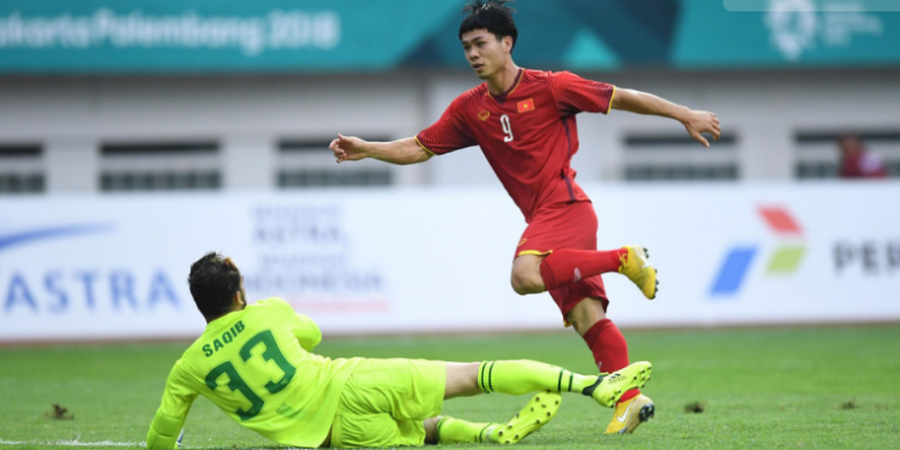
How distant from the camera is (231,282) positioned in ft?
16.3

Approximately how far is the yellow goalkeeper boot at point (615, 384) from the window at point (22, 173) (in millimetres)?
16737

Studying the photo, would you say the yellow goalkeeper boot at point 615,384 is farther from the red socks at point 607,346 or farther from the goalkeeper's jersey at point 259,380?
the goalkeeper's jersey at point 259,380

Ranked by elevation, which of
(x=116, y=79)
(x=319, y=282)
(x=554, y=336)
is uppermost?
(x=116, y=79)

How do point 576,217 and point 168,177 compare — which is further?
point 168,177

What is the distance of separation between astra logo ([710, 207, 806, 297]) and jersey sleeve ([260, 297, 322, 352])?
9633 mm

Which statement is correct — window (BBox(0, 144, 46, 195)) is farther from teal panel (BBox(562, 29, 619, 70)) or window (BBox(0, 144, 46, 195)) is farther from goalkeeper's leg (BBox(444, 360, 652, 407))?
goalkeeper's leg (BBox(444, 360, 652, 407))

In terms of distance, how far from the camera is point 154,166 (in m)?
19.8

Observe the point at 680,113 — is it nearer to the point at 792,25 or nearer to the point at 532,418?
the point at 532,418

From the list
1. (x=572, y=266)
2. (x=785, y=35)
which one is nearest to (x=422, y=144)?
(x=572, y=266)

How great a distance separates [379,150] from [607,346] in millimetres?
1673

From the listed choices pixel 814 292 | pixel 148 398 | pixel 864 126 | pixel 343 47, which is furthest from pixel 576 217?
pixel 864 126

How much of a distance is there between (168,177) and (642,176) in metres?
8.64

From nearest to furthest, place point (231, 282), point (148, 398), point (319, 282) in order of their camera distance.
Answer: point (231, 282)
point (148, 398)
point (319, 282)

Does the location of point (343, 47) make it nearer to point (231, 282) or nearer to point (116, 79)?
point (116, 79)
